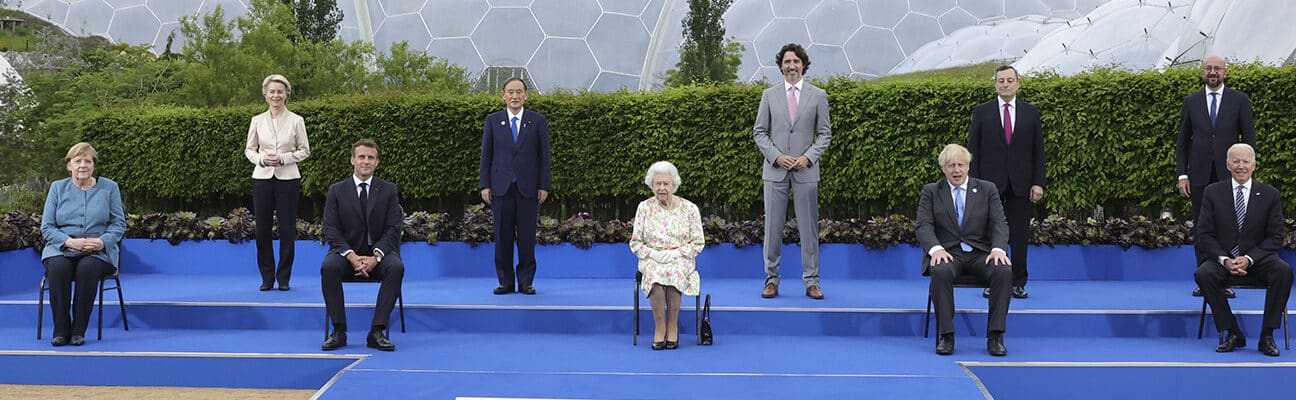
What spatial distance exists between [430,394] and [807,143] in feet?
10.4

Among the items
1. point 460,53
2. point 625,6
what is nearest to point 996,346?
point 625,6

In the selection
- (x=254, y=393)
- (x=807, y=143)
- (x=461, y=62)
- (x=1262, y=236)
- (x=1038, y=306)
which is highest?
(x=461, y=62)

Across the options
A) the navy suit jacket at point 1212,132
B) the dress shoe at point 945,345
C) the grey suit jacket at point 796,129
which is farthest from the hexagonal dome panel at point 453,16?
the dress shoe at point 945,345

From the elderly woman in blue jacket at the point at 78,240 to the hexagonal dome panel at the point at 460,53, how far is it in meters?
12.4

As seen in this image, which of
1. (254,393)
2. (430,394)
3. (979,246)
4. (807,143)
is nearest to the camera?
(430,394)

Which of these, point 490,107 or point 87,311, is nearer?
point 87,311

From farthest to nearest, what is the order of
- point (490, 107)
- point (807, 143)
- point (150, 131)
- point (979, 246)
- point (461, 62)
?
point (461, 62), point (150, 131), point (490, 107), point (807, 143), point (979, 246)

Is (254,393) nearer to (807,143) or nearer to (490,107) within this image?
(807,143)

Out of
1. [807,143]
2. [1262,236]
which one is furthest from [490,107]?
[1262,236]

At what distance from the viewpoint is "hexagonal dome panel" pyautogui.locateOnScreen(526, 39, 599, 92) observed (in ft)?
58.4

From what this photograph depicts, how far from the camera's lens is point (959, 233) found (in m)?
5.53

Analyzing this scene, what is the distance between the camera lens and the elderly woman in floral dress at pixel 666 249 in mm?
5340

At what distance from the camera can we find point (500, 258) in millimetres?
6770

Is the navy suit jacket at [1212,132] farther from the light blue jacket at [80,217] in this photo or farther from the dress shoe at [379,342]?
the light blue jacket at [80,217]
